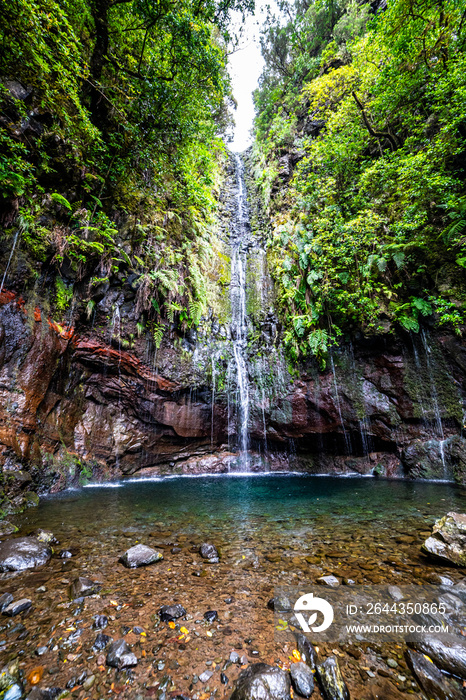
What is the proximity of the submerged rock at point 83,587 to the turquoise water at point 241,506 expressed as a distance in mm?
1519

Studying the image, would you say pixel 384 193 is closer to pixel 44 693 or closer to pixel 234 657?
pixel 234 657

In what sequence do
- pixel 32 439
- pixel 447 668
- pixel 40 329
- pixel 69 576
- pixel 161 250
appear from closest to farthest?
pixel 447 668 → pixel 69 576 → pixel 32 439 → pixel 40 329 → pixel 161 250

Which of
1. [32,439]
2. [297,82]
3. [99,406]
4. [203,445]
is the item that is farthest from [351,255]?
[297,82]

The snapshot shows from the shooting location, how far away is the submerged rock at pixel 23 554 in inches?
114

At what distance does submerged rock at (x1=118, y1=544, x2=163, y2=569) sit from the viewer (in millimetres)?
3035

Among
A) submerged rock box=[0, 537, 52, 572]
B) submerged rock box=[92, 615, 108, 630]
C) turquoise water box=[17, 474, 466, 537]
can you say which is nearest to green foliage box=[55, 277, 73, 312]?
turquoise water box=[17, 474, 466, 537]

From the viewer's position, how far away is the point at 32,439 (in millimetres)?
6418

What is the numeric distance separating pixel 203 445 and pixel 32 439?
6.58 meters

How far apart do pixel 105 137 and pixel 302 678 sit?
12.1 m

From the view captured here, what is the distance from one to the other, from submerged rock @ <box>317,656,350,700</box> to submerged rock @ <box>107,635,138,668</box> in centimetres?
124

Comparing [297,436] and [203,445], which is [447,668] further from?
[203,445]

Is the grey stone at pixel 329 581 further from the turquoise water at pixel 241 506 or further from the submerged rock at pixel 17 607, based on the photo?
the submerged rock at pixel 17 607

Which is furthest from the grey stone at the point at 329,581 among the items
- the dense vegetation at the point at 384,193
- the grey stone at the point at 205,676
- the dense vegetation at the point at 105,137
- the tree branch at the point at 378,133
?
the tree branch at the point at 378,133

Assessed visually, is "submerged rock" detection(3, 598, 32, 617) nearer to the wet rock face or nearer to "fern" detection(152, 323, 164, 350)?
the wet rock face
